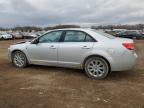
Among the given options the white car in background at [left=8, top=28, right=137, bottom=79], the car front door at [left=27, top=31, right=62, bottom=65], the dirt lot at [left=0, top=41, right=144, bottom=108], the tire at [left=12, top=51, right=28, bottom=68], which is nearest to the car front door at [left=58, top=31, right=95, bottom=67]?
the white car in background at [left=8, top=28, right=137, bottom=79]

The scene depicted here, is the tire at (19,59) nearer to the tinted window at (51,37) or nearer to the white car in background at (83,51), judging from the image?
the white car in background at (83,51)

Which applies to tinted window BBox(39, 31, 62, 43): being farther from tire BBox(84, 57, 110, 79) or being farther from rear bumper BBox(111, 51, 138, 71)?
rear bumper BBox(111, 51, 138, 71)

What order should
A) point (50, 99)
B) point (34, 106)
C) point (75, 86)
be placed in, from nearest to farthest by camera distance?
point (34, 106)
point (50, 99)
point (75, 86)

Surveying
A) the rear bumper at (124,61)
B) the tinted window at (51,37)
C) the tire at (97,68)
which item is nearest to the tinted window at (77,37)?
the tinted window at (51,37)

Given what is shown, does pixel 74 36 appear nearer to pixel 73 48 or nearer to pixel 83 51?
pixel 73 48

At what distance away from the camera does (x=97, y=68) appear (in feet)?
22.3

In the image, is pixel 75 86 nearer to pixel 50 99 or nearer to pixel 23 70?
pixel 50 99

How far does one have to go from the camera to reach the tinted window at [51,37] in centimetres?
763

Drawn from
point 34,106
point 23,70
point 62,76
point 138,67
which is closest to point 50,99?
point 34,106

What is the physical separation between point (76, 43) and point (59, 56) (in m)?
0.74

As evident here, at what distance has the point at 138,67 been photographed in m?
8.55

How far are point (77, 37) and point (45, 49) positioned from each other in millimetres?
1217

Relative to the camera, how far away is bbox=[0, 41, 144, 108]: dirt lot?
4781 mm

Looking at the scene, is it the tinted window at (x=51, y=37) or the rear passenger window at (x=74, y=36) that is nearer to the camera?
the rear passenger window at (x=74, y=36)
